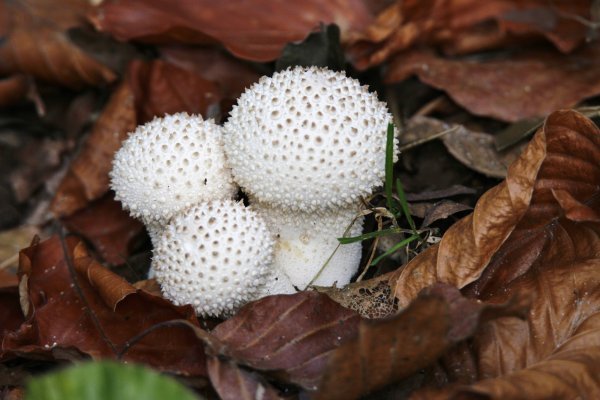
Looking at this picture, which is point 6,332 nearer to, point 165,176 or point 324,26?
point 165,176

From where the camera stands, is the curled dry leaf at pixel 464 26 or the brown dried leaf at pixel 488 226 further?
the curled dry leaf at pixel 464 26

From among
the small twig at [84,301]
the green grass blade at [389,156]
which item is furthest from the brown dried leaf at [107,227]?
the green grass blade at [389,156]

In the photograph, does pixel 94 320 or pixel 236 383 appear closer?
pixel 236 383

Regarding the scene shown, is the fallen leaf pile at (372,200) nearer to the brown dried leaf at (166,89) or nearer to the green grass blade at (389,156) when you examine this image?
the brown dried leaf at (166,89)

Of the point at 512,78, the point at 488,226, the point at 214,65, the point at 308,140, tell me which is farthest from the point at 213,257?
the point at 512,78

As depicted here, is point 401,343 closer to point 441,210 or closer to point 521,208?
point 521,208

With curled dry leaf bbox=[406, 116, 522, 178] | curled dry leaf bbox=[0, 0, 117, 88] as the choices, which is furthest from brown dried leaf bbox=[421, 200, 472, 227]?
curled dry leaf bbox=[0, 0, 117, 88]
